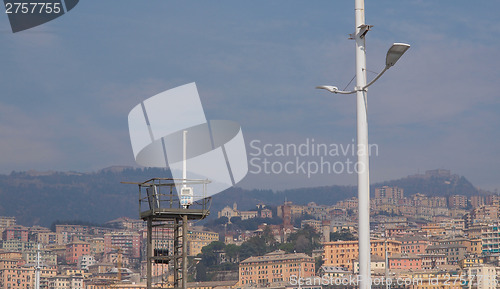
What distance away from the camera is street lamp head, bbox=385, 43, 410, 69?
389 inches

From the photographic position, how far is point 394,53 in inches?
396

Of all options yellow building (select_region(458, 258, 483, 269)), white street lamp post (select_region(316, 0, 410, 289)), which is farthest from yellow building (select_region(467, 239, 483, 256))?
white street lamp post (select_region(316, 0, 410, 289))

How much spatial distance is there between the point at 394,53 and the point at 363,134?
1106mm

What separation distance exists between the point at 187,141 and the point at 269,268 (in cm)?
14433

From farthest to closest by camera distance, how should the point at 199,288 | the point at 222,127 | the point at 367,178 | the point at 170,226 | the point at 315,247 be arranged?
1. the point at 315,247
2. the point at 199,288
3. the point at 170,226
4. the point at 222,127
5. the point at 367,178

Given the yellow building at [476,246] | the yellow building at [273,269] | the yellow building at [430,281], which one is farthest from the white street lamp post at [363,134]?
the yellow building at [476,246]

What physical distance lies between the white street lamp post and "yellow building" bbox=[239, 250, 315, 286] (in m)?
147

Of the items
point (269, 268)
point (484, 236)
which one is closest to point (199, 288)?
point (269, 268)

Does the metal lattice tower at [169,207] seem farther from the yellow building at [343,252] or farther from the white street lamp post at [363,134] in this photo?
the yellow building at [343,252]

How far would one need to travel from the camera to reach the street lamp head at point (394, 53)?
389 inches

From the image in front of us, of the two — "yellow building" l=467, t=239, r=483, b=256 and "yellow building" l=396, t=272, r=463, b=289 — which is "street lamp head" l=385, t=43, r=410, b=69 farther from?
"yellow building" l=467, t=239, r=483, b=256

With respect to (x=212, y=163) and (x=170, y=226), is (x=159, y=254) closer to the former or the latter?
(x=170, y=226)

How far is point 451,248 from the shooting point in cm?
18050

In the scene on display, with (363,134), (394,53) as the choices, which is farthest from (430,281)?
(394,53)
